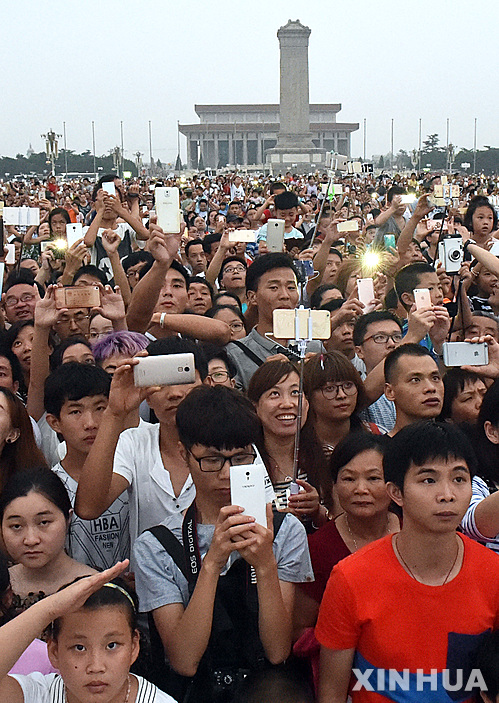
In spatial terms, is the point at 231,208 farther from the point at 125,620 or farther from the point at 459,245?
the point at 125,620

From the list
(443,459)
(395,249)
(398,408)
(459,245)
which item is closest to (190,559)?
(443,459)

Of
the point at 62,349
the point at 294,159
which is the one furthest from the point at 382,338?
the point at 294,159

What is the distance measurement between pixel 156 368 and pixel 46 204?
733cm

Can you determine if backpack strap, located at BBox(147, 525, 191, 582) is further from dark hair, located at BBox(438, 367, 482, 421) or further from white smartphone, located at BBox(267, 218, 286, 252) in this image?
white smartphone, located at BBox(267, 218, 286, 252)

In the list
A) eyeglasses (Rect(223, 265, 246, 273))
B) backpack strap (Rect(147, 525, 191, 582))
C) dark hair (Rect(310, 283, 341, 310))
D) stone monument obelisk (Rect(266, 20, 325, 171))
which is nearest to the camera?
backpack strap (Rect(147, 525, 191, 582))

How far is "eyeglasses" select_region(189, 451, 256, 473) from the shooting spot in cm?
261

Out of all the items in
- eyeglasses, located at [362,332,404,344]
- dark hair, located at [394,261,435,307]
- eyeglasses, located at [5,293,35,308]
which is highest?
dark hair, located at [394,261,435,307]

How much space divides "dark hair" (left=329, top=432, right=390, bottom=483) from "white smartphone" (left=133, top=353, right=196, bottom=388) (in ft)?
2.46

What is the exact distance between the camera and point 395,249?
741 cm

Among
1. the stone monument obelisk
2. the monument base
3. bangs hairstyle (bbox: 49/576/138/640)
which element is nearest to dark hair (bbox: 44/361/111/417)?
bangs hairstyle (bbox: 49/576/138/640)

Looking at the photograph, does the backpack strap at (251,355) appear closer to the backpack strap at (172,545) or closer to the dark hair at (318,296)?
the dark hair at (318,296)

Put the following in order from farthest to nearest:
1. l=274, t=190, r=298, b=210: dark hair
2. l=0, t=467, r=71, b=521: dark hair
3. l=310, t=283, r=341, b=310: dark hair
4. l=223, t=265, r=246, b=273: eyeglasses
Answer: l=274, t=190, r=298, b=210: dark hair < l=223, t=265, r=246, b=273: eyeglasses < l=310, t=283, r=341, b=310: dark hair < l=0, t=467, r=71, b=521: dark hair

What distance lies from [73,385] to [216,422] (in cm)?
98

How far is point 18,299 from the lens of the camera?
5316 mm
